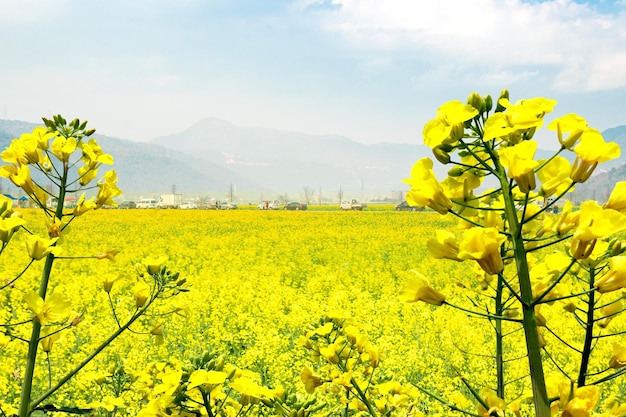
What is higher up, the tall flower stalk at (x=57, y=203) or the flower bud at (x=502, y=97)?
the flower bud at (x=502, y=97)

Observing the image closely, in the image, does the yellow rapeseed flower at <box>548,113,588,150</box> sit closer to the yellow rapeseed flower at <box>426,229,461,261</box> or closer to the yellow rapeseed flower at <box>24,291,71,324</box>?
the yellow rapeseed flower at <box>426,229,461,261</box>

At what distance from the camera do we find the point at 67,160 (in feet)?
6.14

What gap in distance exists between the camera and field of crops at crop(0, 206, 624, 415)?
4.09m

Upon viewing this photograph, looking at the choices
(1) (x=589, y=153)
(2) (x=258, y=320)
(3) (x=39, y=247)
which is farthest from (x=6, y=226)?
(2) (x=258, y=320)

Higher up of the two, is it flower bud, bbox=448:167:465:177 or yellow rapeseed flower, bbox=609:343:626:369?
flower bud, bbox=448:167:465:177

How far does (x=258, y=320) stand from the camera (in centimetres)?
645

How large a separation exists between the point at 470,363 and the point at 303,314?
221cm

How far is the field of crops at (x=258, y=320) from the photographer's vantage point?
4086 millimetres

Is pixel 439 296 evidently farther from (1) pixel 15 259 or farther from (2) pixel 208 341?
(1) pixel 15 259

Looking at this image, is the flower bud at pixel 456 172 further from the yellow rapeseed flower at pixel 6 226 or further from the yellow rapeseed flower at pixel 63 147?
the yellow rapeseed flower at pixel 63 147

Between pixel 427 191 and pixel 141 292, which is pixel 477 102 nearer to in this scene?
pixel 427 191

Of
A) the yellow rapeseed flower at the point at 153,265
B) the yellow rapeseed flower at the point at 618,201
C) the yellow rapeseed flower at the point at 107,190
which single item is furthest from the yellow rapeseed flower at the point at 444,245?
the yellow rapeseed flower at the point at 107,190

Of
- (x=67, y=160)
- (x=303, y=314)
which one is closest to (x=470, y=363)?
(x=303, y=314)

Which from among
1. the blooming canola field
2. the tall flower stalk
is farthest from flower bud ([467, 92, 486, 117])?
the tall flower stalk
